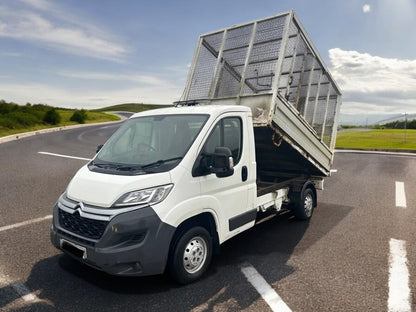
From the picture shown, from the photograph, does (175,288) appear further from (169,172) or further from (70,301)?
(169,172)

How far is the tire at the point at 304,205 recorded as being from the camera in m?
6.07

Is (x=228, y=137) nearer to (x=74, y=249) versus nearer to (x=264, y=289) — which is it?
(x=264, y=289)

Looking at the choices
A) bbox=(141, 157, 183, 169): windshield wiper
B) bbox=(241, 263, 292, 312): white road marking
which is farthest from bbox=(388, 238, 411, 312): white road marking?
bbox=(141, 157, 183, 169): windshield wiper

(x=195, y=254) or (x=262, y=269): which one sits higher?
(x=195, y=254)

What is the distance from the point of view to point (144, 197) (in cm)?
334

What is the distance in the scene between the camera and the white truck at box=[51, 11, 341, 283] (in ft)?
10.9

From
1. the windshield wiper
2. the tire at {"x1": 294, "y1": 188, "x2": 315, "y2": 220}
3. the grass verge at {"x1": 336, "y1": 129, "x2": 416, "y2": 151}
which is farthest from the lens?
the grass verge at {"x1": 336, "y1": 129, "x2": 416, "y2": 151}

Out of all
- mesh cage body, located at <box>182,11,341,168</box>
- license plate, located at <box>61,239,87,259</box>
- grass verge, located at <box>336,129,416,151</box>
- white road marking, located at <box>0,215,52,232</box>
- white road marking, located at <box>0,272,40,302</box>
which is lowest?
white road marking, located at <box>0,272,40,302</box>

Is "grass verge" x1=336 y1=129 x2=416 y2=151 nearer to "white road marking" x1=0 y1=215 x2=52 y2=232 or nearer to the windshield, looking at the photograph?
the windshield

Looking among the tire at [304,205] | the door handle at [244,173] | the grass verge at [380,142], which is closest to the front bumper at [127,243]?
the door handle at [244,173]

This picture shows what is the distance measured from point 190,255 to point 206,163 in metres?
1.12

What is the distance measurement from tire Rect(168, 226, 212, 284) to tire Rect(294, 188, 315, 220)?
2773 mm

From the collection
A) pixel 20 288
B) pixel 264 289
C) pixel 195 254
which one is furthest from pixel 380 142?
pixel 20 288

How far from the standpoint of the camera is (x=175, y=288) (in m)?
3.64
